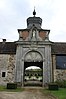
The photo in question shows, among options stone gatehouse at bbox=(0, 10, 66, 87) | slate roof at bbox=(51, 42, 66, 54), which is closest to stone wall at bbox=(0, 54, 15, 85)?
stone gatehouse at bbox=(0, 10, 66, 87)

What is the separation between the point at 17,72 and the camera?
3056cm

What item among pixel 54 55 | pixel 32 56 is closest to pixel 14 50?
pixel 32 56

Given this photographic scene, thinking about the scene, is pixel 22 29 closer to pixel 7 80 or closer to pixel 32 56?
pixel 32 56

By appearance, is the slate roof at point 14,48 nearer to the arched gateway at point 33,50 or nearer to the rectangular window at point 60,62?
the rectangular window at point 60,62

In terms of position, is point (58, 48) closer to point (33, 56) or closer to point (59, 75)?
point (33, 56)

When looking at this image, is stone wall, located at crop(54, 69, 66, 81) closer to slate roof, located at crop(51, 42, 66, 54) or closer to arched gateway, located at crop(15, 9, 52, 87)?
arched gateway, located at crop(15, 9, 52, 87)

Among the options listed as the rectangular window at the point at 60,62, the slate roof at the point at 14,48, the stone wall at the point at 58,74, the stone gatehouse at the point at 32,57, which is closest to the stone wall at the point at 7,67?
the stone gatehouse at the point at 32,57

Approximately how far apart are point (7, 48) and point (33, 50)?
5005mm

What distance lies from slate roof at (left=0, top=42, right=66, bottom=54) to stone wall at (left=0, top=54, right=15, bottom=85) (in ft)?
2.92

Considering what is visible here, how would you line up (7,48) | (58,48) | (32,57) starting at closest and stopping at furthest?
(32,57) → (7,48) → (58,48)

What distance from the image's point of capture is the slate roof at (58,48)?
32.2 metres

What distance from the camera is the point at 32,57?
3142 centimetres

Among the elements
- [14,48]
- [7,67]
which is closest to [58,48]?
[14,48]

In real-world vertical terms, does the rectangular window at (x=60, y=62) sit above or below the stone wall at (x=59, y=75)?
above
